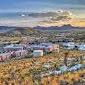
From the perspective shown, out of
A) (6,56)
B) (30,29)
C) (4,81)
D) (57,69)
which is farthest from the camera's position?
(30,29)

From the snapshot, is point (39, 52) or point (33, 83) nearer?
point (33, 83)

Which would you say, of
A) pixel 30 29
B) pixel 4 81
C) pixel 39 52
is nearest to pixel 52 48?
pixel 39 52

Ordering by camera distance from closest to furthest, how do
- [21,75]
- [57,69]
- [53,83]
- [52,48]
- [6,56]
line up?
1. [53,83]
2. [21,75]
3. [57,69]
4. [6,56]
5. [52,48]

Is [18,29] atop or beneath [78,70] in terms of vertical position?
beneath

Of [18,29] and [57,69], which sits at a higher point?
[57,69]

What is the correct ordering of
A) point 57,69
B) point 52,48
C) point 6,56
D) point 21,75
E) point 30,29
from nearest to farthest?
1. point 21,75
2. point 57,69
3. point 6,56
4. point 52,48
5. point 30,29

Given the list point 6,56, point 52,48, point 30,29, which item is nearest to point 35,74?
point 6,56

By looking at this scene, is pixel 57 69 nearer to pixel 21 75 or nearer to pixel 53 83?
pixel 21 75

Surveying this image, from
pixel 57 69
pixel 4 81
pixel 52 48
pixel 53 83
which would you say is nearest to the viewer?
pixel 53 83

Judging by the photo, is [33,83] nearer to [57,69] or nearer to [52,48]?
[57,69]
